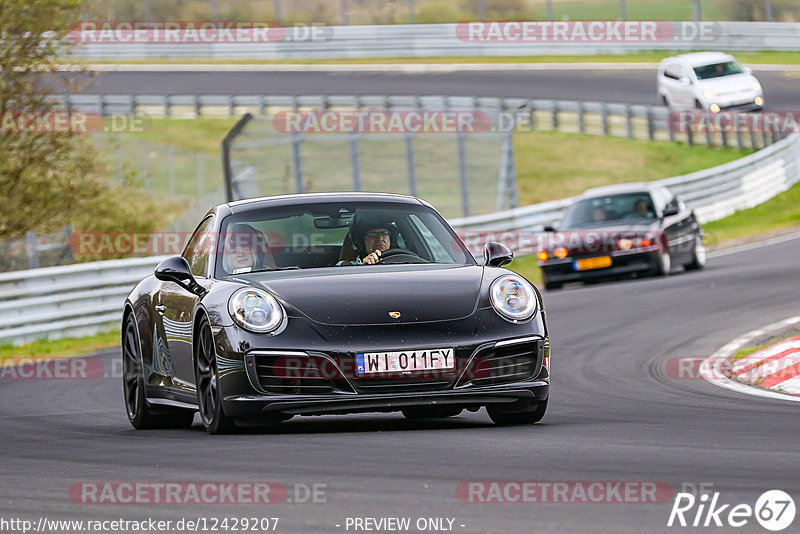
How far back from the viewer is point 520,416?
857cm

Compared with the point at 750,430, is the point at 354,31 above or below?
above

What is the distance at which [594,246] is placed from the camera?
853 inches

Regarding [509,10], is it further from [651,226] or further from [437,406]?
[437,406]

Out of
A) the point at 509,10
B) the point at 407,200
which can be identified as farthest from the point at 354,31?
the point at 407,200

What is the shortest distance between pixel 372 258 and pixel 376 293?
888 millimetres

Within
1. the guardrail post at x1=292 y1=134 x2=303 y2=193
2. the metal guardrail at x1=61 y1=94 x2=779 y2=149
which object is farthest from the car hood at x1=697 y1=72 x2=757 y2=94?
the guardrail post at x1=292 y1=134 x2=303 y2=193

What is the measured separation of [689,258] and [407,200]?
532 inches

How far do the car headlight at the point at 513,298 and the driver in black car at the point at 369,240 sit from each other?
959mm

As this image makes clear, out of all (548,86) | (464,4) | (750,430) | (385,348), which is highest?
(464,4)
